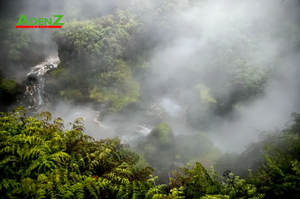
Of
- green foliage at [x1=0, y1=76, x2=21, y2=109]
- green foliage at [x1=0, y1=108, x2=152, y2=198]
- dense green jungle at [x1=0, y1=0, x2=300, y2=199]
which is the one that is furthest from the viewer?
green foliage at [x1=0, y1=76, x2=21, y2=109]

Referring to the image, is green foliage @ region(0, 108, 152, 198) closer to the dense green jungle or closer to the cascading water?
the dense green jungle

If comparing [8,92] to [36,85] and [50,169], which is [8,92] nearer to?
[36,85]

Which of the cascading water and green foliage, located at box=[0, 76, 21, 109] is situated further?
the cascading water

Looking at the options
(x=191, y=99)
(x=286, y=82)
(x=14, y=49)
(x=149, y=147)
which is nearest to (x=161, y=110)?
(x=191, y=99)

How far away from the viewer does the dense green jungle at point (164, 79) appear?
29.6 ft

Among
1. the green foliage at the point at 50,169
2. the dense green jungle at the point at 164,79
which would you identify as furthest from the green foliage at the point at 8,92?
the green foliage at the point at 50,169

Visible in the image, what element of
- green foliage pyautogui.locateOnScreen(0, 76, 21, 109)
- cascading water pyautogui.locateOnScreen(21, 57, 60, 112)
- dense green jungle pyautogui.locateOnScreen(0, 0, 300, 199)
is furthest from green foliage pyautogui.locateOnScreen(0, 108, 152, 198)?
cascading water pyautogui.locateOnScreen(21, 57, 60, 112)

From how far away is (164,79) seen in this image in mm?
17891

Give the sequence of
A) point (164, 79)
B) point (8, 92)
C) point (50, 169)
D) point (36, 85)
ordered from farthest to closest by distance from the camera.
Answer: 1. point (164, 79)
2. point (36, 85)
3. point (8, 92)
4. point (50, 169)

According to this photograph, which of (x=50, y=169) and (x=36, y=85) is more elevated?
(x=36, y=85)

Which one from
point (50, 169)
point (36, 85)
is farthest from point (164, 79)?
point (50, 169)

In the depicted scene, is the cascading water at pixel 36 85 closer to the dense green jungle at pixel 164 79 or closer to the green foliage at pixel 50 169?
the dense green jungle at pixel 164 79

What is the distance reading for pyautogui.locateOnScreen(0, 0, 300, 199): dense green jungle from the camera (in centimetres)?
901

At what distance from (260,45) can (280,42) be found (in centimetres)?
196
